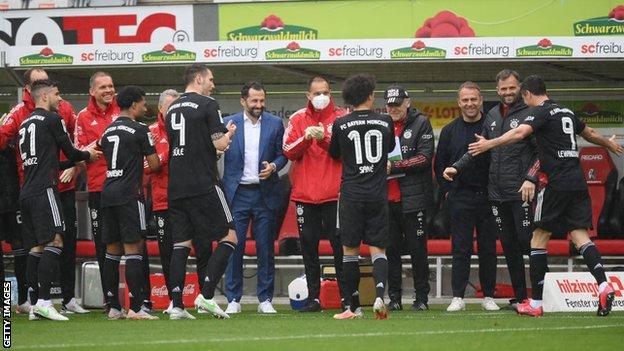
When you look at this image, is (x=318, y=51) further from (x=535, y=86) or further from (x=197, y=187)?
(x=197, y=187)

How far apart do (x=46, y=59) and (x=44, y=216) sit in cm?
322

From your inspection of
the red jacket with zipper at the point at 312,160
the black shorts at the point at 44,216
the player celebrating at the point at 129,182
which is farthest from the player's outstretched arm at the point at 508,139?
the black shorts at the point at 44,216

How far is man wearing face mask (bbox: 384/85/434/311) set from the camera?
41.0 feet

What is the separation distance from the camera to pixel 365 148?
11.0 m

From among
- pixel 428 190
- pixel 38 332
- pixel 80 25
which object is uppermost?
pixel 80 25

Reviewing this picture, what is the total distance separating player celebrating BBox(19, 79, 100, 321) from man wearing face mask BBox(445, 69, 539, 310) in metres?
3.51

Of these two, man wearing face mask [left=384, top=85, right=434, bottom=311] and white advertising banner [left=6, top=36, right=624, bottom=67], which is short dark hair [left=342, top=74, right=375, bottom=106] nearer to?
man wearing face mask [left=384, top=85, right=434, bottom=311]

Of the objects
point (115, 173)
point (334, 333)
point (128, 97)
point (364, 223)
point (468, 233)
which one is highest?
point (128, 97)

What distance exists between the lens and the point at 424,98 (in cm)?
1578

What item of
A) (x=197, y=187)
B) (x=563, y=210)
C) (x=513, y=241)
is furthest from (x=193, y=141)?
(x=513, y=241)

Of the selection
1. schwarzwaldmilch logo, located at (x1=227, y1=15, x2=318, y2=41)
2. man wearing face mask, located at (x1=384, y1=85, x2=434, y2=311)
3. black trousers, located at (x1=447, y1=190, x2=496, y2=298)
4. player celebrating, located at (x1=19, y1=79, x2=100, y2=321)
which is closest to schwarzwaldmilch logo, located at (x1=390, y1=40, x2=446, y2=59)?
schwarzwaldmilch logo, located at (x1=227, y1=15, x2=318, y2=41)

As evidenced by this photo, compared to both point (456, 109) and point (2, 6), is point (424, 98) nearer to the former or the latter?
point (456, 109)

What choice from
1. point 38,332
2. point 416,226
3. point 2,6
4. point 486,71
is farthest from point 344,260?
point 2,6

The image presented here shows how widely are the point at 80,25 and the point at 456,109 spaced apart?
4.43 m
